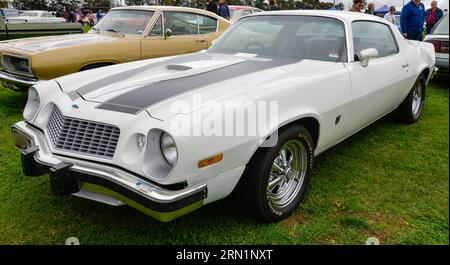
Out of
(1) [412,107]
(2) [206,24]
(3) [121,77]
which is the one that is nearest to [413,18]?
(1) [412,107]

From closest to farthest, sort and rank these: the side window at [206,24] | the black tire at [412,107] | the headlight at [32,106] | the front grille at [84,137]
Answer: the front grille at [84,137] < the headlight at [32,106] < the black tire at [412,107] < the side window at [206,24]

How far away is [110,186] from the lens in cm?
218

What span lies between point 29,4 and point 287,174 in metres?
43.2

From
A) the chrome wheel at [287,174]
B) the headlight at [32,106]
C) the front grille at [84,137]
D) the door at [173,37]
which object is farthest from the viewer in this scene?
the door at [173,37]

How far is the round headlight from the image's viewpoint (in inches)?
85.4

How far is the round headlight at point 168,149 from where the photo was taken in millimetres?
2170

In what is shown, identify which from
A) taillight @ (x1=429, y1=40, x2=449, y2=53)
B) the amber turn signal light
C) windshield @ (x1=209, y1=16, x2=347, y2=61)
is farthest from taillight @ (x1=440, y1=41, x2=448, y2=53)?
the amber turn signal light

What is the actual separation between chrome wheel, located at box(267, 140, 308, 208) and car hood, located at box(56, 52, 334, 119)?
0.53 m

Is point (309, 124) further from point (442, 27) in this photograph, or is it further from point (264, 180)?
point (442, 27)

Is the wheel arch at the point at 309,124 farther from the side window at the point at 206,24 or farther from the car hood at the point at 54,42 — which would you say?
the side window at the point at 206,24

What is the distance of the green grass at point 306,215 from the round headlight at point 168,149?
2.29ft

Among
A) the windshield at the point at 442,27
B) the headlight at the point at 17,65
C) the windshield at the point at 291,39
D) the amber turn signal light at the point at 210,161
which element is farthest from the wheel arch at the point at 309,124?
the windshield at the point at 442,27

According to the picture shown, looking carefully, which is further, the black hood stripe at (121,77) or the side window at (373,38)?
the side window at (373,38)
